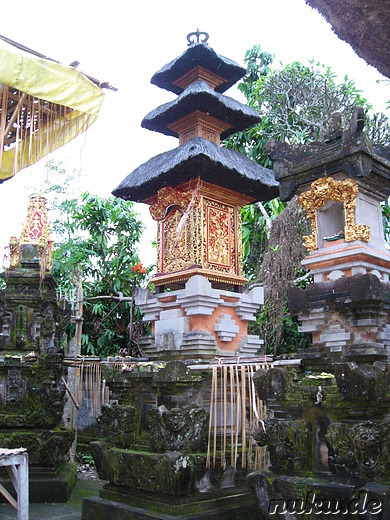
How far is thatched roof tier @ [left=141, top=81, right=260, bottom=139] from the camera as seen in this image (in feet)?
31.4

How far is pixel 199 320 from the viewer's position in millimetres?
8922

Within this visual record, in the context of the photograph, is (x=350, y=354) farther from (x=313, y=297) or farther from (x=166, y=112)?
(x=166, y=112)

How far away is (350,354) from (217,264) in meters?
3.42

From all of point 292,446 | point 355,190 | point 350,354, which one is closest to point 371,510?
point 292,446

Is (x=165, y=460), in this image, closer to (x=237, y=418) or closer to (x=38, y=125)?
(x=237, y=418)

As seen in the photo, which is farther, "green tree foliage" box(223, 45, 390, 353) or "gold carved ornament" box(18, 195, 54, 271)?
"green tree foliage" box(223, 45, 390, 353)

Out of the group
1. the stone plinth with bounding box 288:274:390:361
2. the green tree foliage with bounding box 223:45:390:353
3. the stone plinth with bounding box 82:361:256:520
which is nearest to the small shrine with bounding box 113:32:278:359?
the stone plinth with bounding box 82:361:256:520

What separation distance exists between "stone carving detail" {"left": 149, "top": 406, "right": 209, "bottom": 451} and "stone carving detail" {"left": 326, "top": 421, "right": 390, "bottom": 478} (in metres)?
2.23

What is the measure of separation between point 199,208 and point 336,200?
8.94 ft

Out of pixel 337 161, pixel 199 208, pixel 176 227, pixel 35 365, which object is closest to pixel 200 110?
pixel 199 208

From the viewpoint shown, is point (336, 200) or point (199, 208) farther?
point (199, 208)

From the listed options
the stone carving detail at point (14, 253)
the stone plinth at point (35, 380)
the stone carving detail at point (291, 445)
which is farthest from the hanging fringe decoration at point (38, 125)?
the stone carving detail at point (291, 445)

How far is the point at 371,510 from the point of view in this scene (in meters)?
4.04

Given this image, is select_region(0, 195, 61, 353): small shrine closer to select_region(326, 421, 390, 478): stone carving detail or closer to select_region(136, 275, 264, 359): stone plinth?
select_region(136, 275, 264, 359): stone plinth
